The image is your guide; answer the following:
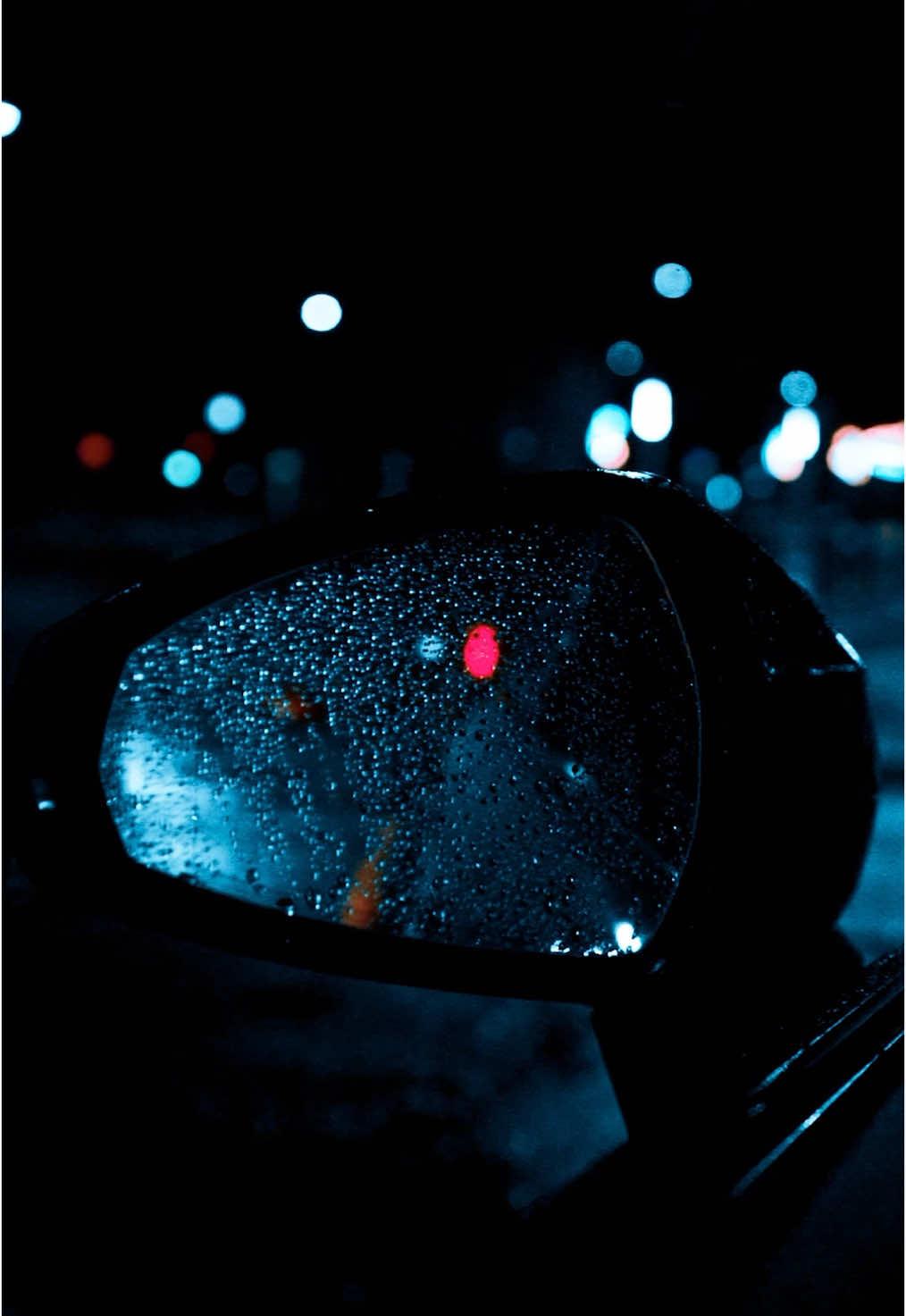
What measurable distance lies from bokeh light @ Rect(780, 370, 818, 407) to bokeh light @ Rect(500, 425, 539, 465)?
42.4 ft

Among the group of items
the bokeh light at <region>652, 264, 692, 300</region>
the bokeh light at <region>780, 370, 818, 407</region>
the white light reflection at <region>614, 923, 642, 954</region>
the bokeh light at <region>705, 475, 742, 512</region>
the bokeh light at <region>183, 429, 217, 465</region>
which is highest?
the bokeh light at <region>183, 429, 217, 465</region>

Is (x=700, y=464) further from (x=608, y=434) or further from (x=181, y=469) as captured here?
(x=181, y=469)

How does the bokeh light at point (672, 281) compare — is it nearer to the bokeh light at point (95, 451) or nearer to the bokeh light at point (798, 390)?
the bokeh light at point (798, 390)

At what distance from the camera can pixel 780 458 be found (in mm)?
42938

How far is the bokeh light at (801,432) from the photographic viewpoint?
43.7 m

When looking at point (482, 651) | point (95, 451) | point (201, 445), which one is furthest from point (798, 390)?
point (482, 651)

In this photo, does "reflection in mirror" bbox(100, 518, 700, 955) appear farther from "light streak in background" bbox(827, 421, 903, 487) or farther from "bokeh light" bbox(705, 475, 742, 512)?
"light streak in background" bbox(827, 421, 903, 487)

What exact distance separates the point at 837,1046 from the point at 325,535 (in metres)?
1.24

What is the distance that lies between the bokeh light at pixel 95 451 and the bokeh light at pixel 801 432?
30093 mm

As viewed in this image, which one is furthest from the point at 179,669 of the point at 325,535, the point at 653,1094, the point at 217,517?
the point at 217,517

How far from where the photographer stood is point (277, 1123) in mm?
1647

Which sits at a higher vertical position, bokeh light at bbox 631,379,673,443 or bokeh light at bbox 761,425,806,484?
bokeh light at bbox 631,379,673,443

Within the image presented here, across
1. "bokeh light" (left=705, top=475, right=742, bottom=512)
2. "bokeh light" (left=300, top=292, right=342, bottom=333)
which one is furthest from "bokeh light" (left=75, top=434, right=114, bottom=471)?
"bokeh light" (left=705, top=475, right=742, bottom=512)

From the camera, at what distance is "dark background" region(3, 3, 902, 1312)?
1457 mm
